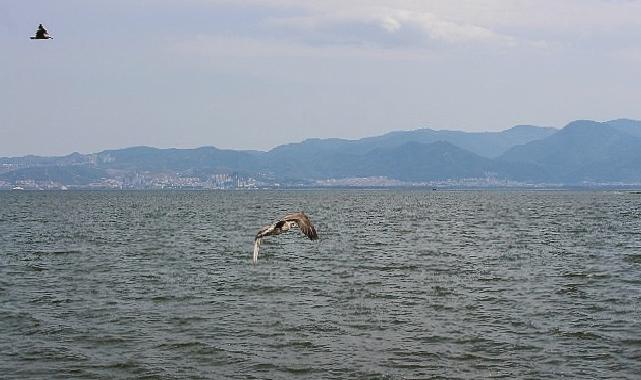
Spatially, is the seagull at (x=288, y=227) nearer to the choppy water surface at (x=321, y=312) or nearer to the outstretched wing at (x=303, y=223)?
the outstretched wing at (x=303, y=223)

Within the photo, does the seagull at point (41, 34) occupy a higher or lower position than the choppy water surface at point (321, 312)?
higher

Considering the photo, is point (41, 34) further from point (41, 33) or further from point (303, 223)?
point (303, 223)

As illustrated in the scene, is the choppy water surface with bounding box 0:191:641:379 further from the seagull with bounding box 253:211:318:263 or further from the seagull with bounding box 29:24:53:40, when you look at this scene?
the seagull with bounding box 29:24:53:40

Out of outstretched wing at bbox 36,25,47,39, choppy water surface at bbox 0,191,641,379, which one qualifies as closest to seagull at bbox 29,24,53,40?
outstretched wing at bbox 36,25,47,39

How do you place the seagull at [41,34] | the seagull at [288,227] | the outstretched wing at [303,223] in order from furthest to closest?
the seagull at [41,34]
the outstretched wing at [303,223]
the seagull at [288,227]

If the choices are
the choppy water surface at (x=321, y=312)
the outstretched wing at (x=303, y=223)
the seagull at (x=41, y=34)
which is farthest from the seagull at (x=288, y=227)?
the seagull at (x=41, y=34)

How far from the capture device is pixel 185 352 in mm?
24031

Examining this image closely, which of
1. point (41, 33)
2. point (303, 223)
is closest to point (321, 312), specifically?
point (303, 223)

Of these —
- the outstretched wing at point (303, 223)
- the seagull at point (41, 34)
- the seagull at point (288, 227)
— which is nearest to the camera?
the seagull at point (288, 227)

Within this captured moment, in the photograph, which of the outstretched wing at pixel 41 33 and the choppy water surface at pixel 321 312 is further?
the choppy water surface at pixel 321 312

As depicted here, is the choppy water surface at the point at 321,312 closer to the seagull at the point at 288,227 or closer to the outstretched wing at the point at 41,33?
the seagull at the point at 288,227

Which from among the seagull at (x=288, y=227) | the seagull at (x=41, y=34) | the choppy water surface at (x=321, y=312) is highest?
the seagull at (x=41, y=34)

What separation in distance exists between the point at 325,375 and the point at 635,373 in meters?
9.16

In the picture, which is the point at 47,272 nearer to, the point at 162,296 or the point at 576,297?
the point at 162,296
